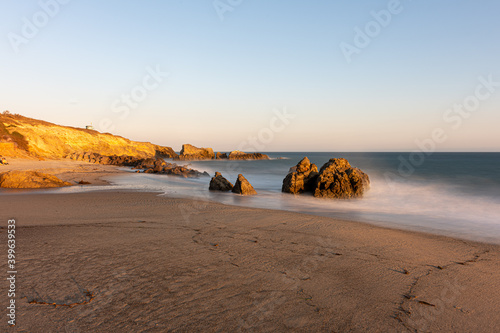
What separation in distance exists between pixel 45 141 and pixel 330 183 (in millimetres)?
39627

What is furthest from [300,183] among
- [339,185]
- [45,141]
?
[45,141]

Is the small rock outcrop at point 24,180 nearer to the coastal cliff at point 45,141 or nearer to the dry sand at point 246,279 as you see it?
the dry sand at point 246,279

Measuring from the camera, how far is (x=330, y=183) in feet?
47.8

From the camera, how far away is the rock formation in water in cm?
1437

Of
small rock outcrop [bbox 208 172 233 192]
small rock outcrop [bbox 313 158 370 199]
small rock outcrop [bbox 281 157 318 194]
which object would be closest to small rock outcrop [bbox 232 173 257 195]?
small rock outcrop [bbox 208 172 233 192]

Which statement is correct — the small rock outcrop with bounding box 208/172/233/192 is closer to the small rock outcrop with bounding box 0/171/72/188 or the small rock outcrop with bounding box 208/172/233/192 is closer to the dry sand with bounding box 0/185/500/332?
the small rock outcrop with bounding box 0/171/72/188

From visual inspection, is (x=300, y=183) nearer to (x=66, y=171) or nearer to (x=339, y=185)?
(x=339, y=185)

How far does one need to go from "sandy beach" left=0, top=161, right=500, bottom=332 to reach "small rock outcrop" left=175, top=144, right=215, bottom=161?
75.2 m

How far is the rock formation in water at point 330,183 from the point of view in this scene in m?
14.4

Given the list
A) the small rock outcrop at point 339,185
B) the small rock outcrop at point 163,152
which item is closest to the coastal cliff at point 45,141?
the small rock outcrop at point 163,152

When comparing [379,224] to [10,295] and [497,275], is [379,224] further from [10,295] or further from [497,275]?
[10,295]

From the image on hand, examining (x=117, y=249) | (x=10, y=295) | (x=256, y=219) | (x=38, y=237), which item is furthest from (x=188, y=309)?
(x=256, y=219)

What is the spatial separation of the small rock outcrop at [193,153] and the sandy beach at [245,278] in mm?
75168

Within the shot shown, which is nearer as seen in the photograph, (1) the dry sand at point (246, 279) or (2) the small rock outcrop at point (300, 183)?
(1) the dry sand at point (246, 279)
